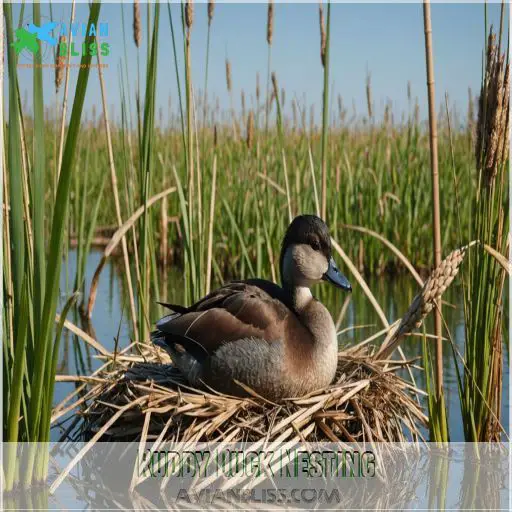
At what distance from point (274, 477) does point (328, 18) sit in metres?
2.20

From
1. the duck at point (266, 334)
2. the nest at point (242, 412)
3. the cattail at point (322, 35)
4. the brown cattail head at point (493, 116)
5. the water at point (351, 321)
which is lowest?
the water at point (351, 321)

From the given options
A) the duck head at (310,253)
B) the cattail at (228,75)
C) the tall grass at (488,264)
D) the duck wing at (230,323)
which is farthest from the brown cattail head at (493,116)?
the cattail at (228,75)

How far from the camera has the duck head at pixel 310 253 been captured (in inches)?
151

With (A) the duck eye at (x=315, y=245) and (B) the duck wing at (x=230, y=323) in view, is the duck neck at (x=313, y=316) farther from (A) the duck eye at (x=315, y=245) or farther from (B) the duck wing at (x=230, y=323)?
(A) the duck eye at (x=315, y=245)

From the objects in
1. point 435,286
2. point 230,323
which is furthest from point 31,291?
point 435,286

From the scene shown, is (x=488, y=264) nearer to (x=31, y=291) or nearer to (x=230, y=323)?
(x=230, y=323)

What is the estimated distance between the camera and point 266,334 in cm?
362

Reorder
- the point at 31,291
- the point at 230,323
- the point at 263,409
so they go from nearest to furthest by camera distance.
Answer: the point at 31,291
the point at 263,409
the point at 230,323

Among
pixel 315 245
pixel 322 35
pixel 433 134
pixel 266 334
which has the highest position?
pixel 322 35

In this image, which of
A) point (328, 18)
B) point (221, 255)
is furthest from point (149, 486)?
point (221, 255)

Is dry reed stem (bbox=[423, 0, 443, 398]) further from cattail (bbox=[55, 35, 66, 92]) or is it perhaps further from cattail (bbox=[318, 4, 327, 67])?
cattail (bbox=[55, 35, 66, 92])

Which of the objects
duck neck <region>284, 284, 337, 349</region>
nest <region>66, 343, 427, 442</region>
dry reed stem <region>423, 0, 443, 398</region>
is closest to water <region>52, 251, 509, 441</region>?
nest <region>66, 343, 427, 442</region>

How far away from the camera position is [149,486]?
3.50 m

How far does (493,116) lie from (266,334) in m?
1.32
